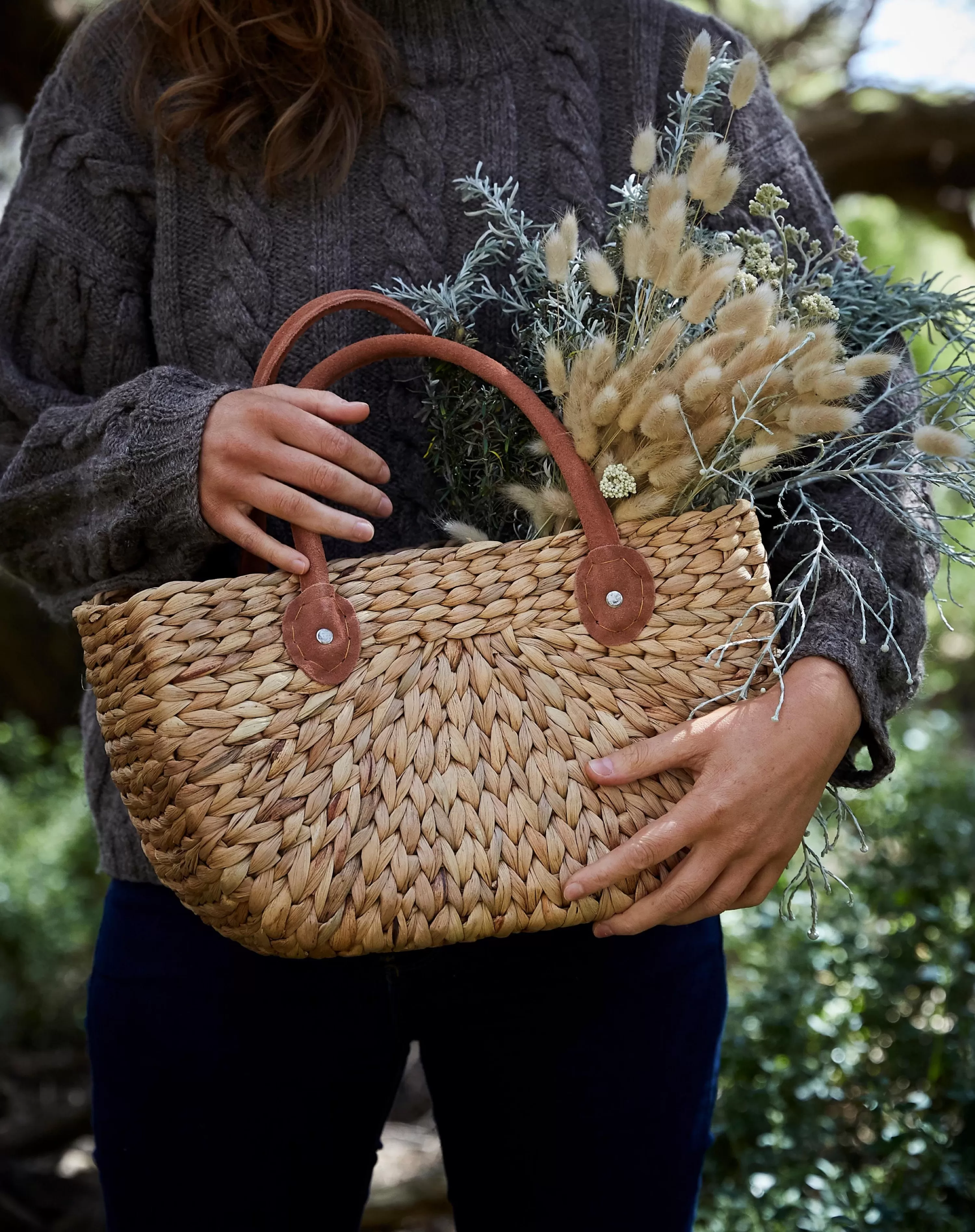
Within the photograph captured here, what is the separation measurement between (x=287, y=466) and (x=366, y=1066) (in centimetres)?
68

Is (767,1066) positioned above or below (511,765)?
below

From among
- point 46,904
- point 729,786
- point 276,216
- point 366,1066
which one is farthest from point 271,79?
point 46,904

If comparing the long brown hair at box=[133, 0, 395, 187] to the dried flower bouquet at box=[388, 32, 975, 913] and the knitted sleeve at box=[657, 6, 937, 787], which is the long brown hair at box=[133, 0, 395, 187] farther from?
the knitted sleeve at box=[657, 6, 937, 787]

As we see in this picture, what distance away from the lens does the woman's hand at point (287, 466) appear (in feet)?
3.27

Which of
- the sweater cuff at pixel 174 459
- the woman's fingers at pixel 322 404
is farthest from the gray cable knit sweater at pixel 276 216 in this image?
the woman's fingers at pixel 322 404

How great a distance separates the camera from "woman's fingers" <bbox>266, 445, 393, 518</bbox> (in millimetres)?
999

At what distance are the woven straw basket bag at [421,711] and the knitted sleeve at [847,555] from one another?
100 millimetres

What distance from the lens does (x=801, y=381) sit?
0.95 metres

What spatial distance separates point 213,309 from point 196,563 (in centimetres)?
32

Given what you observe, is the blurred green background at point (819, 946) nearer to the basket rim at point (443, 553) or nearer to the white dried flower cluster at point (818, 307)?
the white dried flower cluster at point (818, 307)

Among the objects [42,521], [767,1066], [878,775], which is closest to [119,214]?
[42,521]

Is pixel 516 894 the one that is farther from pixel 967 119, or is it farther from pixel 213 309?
A: pixel 967 119

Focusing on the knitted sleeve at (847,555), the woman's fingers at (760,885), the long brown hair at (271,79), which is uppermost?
the long brown hair at (271,79)

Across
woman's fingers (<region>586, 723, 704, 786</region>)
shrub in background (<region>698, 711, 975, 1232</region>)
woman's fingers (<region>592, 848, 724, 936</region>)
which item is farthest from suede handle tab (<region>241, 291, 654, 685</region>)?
shrub in background (<region>698, 711, 975, 1232</region>)
